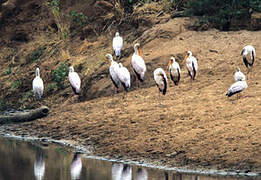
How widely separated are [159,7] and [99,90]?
4.08 meters

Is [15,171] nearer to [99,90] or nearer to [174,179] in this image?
[174,179]

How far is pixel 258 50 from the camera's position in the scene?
52.5 ft

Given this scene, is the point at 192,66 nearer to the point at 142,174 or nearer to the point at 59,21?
the point at 142,174

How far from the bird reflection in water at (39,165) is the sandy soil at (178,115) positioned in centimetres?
88

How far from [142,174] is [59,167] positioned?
1.69 meters

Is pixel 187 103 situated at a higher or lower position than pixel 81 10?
lower

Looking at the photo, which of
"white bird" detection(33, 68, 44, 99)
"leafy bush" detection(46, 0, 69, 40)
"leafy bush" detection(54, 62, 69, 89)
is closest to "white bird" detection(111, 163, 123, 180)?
"white bird" detection(33, 68, 44, 99)

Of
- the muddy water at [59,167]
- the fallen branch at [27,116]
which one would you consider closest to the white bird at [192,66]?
the fallen branch at [27,116]

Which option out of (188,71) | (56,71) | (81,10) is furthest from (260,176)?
(81,10)

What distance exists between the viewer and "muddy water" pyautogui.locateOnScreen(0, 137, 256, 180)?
34.6ft

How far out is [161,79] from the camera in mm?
14156

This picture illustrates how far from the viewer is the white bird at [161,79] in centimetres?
1409

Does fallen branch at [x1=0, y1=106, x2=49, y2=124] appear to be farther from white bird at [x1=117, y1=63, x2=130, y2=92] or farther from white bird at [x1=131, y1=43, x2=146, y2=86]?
white bird at [x1=131, y1=43, x2=146, y2=86]

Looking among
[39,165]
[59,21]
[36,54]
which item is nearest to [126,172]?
[39,165]
